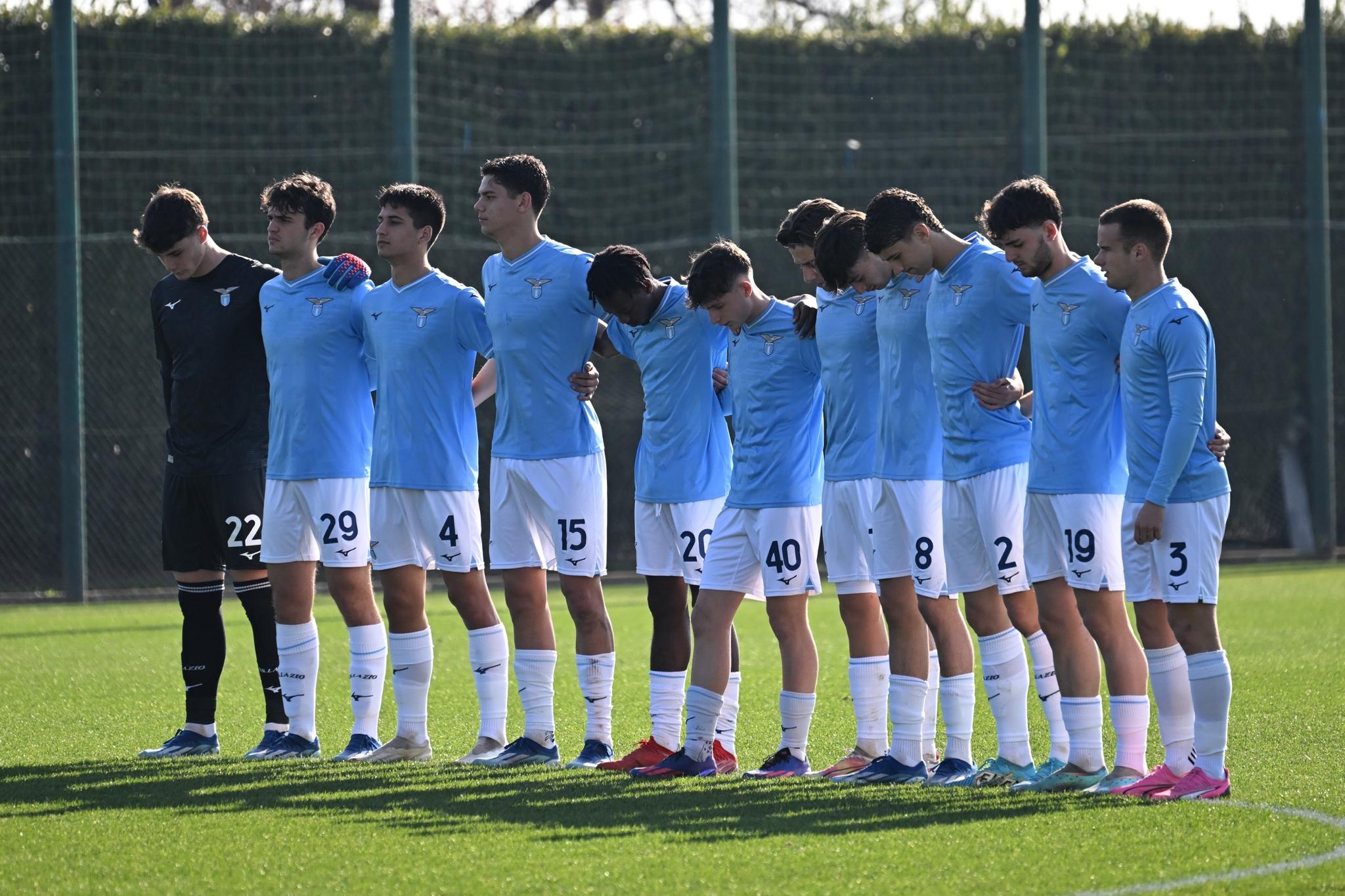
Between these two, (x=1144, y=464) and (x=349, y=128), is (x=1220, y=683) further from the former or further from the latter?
(x=349, y=128)

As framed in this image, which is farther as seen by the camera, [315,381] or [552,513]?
[315,381]

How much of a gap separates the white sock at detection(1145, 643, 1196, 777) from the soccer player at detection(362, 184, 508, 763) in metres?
2.43

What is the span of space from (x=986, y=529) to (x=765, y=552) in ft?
2.58

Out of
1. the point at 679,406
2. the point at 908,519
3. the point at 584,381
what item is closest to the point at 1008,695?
the point at 908,519

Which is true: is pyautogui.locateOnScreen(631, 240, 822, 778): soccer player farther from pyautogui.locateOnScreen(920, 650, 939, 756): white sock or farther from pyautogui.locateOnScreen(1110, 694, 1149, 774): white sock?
pyautogui.locateOnScreen(1110, 694, 1149, 774): white sock

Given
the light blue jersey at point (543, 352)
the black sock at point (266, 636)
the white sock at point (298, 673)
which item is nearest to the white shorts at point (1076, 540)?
the light blue jersey at point (543, 352)

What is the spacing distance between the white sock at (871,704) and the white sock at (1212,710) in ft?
3.73

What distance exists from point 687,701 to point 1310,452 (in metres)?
11.2

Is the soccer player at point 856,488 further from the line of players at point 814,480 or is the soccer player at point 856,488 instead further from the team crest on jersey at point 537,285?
the team crest on jersey at point 537,285

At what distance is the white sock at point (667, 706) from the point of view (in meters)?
6.23

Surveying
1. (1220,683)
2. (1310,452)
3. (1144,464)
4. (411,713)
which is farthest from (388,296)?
(1310,452)

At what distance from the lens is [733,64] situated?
15.6 metres

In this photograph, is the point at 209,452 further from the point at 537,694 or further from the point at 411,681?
the point at 537,694

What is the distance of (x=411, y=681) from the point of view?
21.3 feet
